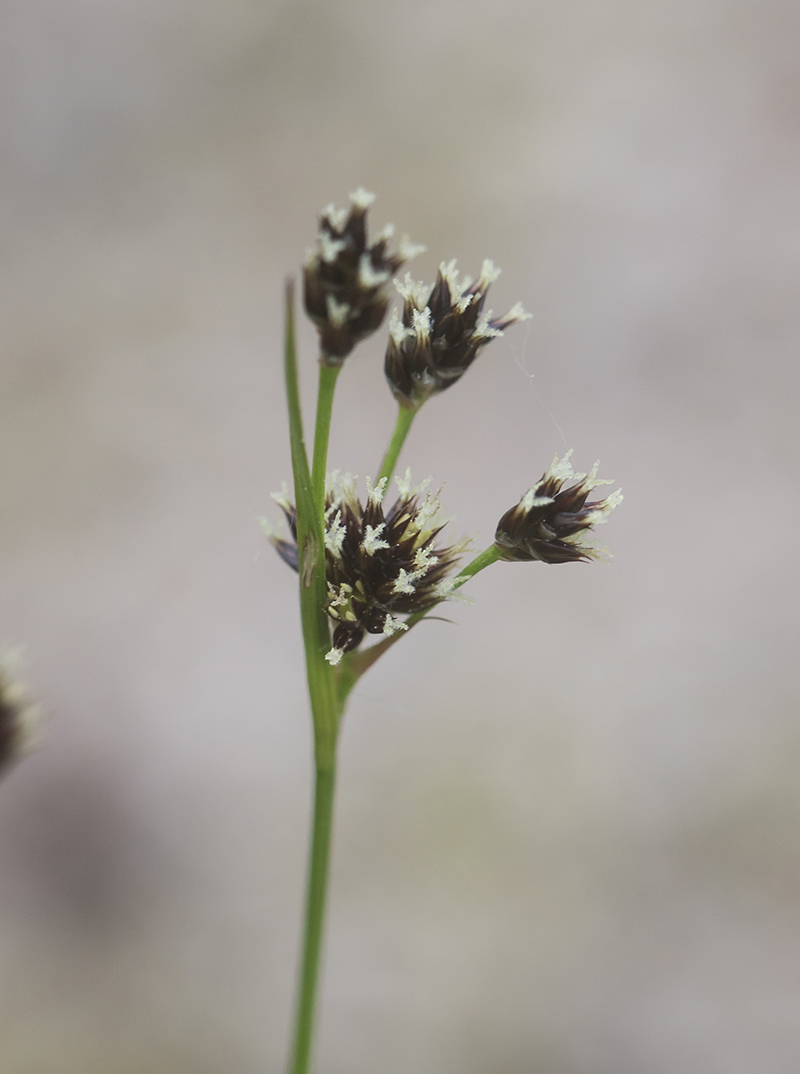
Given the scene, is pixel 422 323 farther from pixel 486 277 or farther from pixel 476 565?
pixel 476 565

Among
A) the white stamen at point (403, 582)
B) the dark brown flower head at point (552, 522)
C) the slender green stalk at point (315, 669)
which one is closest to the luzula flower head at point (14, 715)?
the slender green stalk at point (315, 669)

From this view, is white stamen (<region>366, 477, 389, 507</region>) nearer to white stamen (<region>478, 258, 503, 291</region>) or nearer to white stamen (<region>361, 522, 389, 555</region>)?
white stamen (<region>361, 522, 389, 555</region>)

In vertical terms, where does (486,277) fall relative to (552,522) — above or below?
above

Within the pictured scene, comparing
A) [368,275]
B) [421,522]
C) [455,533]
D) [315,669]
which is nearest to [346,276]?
[368,275]

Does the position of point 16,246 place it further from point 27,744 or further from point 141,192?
point 27,744

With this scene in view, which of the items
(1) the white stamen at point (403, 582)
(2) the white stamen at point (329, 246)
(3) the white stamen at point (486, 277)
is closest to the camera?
(2) the white stamen at point (329, 246)

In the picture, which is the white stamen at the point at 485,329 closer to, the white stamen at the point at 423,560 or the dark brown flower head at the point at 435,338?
the dark brown flower head at the point at 435,338
